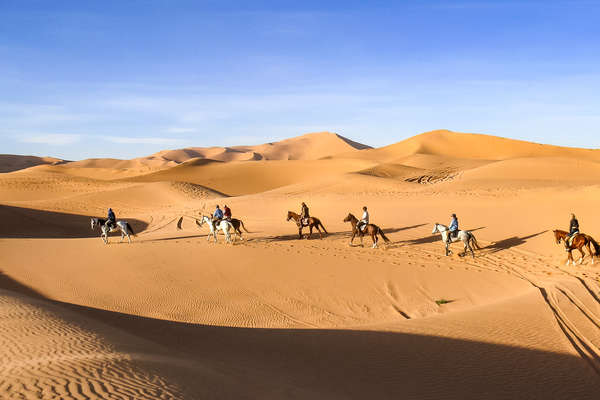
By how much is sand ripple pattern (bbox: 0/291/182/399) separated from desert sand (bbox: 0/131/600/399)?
29mm

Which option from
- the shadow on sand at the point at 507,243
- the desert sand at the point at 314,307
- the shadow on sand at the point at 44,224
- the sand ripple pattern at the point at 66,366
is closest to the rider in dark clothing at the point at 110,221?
the desert sand at the point at 314,307

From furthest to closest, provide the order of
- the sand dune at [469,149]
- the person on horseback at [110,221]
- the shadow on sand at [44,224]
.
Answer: the sand dune at [469,149] < the shadow on sand at [44,224] < the person on horseback at [110,221]

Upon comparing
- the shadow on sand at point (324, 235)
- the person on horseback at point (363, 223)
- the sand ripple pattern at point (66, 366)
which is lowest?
the sand ripple pattern at point (66, 366)

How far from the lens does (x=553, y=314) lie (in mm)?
10516

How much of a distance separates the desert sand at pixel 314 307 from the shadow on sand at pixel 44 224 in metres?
0.21

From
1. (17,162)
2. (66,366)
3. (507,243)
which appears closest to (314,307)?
(66,366)

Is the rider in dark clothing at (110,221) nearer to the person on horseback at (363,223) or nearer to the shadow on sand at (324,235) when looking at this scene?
the shadow on sand at (324,235)

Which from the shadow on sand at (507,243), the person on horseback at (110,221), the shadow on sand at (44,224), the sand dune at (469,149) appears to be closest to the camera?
the shadow on sand at (507,243)

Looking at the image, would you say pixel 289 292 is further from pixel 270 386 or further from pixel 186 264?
pixel 270 386

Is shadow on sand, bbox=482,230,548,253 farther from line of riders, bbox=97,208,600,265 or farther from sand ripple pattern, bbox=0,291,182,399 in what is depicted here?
sand ripple pattern, bbox=0,291,182,399

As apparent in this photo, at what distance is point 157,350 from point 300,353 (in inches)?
97.8

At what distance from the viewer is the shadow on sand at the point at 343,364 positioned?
6301 mm

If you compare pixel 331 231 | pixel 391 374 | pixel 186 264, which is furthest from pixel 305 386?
pixel 331 231

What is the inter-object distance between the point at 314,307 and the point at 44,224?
88.9 ft
